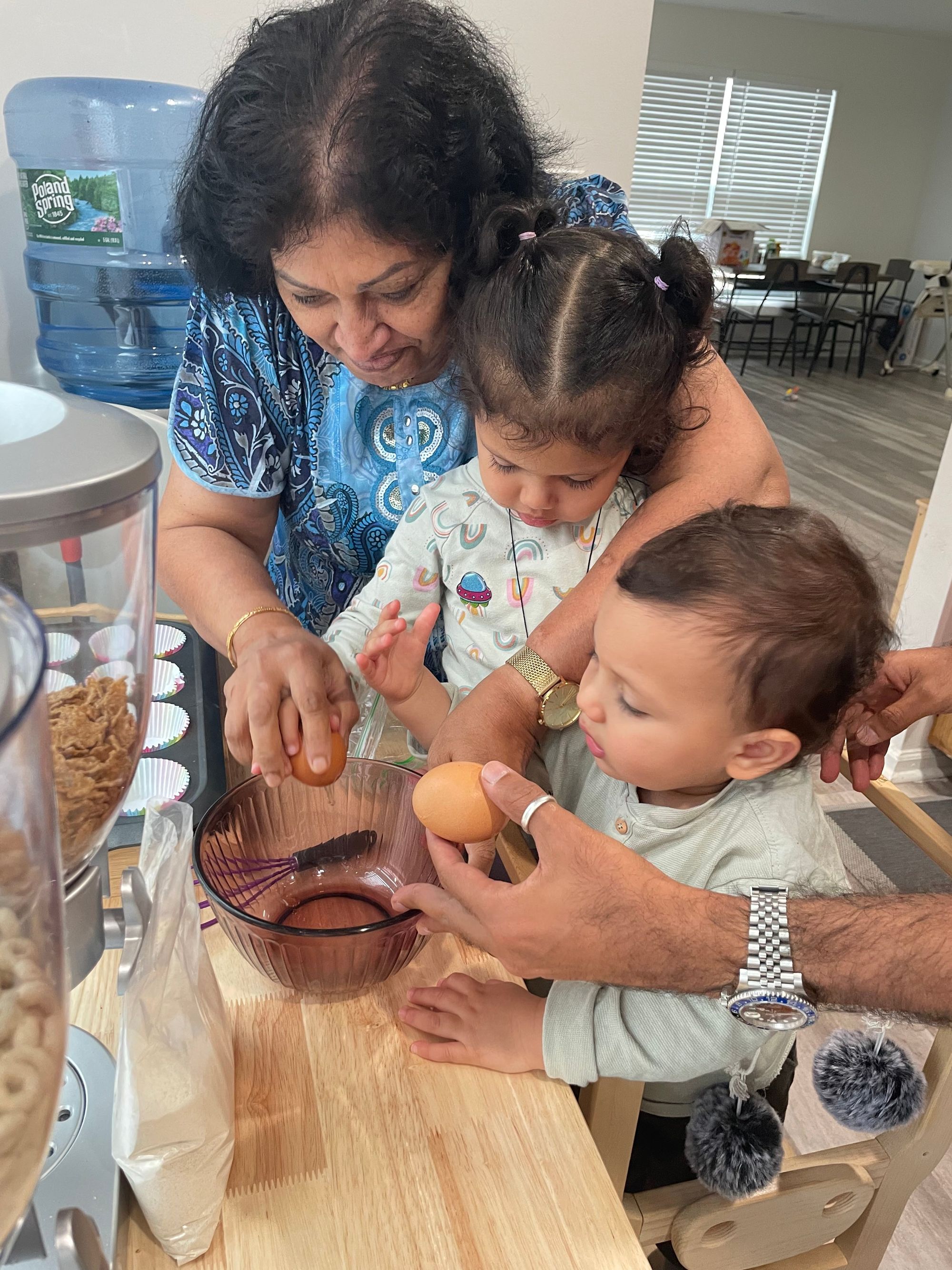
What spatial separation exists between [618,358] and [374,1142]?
0.74m

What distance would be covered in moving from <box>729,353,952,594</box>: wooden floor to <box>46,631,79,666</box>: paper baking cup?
3.11 metres

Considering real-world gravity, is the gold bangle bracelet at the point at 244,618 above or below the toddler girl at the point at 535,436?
below

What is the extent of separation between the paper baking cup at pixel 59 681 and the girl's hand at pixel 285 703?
0.84ft

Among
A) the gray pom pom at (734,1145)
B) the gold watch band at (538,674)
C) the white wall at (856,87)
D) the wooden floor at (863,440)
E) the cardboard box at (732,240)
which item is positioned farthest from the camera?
the white wall at (856,87)

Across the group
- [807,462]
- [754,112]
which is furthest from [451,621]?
[754,112]

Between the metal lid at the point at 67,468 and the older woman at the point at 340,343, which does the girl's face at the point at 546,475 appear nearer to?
the older woman at the point at 340,343

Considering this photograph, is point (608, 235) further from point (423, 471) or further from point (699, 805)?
point (699, 805)

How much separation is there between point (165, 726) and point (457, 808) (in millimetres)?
514

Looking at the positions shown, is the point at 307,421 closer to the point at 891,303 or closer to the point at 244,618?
the point at 244,618

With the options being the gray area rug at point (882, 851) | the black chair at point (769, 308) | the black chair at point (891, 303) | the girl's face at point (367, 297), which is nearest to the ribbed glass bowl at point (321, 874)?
the girl's face at point (367, 297)

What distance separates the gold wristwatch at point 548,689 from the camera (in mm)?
962

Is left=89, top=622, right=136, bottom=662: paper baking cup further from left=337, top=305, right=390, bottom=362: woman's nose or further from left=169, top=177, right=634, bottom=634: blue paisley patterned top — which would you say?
left=169, top=177, right=634, bottom=634: blue paisley patterned top

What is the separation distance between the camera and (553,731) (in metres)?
1.04

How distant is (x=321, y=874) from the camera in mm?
853
